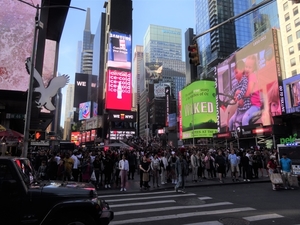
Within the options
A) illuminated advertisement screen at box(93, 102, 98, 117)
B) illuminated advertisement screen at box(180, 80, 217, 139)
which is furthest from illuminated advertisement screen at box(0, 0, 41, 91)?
illuminated advertisement screen at box(93, 102, 98, 117)

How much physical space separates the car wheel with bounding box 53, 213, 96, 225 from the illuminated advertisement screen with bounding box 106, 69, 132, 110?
69923 mm

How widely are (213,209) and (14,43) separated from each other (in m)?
21.4

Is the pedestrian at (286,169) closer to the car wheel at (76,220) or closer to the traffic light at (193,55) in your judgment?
the traffic light at (193,55)

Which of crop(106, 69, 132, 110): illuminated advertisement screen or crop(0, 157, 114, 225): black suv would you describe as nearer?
crop(0, 157, 114, 225): black suv

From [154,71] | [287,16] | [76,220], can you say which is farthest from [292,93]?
[154,71]

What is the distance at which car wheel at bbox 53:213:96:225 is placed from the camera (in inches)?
176

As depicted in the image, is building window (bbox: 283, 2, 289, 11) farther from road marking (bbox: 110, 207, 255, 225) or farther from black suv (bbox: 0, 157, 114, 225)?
black suv (bbox: 0, 157, 114, 225)

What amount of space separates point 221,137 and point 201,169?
44.4 metres

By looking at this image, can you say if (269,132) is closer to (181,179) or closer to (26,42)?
(181,179)

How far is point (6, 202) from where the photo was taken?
4195 millimetres

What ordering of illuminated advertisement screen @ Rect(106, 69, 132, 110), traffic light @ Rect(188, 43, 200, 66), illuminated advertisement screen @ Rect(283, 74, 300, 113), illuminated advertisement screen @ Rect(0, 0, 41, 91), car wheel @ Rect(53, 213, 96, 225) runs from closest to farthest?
1. car wheel @ Rect(53, 213, 96, 225)
2. traffic light @ Rect(188, 43, 200, 66)
3. illuminated advertisement screen @ Rect(0, 0, 41, 91)
4. illuminated advertisement screen @ Rect(283, 74, 300, 113)
5. illuminated advertisement screen @ Rect(106, 69, 132, 110)

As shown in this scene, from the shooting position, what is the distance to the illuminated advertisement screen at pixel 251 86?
4538 cm

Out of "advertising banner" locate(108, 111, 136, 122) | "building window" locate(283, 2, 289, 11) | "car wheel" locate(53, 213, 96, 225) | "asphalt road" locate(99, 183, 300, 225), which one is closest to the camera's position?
"car wheel" locate(53, 213, 96, 225)

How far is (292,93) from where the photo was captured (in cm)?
4128
